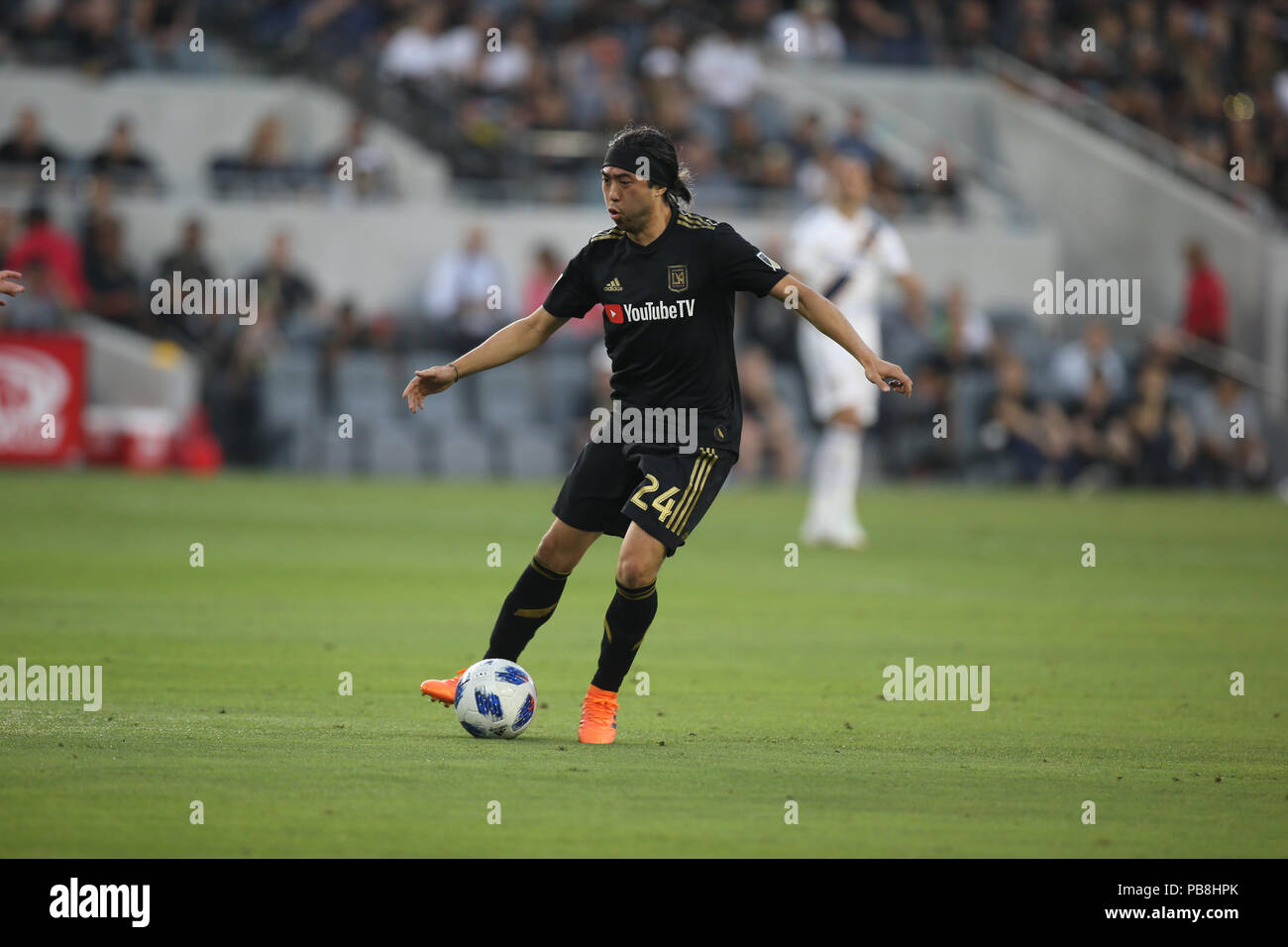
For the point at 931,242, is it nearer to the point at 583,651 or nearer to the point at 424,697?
the point at 583,651

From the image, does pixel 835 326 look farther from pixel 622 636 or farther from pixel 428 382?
pixel 428 382

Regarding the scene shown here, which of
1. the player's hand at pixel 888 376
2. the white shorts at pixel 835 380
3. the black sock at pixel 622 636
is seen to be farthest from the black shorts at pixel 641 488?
the white shorts at pixel 835 380

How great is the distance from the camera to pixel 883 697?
10008 millimetres

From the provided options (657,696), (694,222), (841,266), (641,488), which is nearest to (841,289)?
(841,266)

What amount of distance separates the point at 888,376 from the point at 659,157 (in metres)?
1.39

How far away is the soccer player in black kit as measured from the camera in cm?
828

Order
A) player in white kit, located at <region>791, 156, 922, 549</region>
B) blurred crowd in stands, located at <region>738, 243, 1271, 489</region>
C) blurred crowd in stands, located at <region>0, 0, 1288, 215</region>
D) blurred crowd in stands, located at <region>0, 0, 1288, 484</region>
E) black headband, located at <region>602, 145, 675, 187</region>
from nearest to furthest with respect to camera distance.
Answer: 1. black headband, located at <region>602, 145, 675, 187</region>
2. player in white kit, located at <region>791, 156, 922, 549</region>
3. blurred crowd in stands, located at <region>0, 0, 1288, 484</region>
4. blurred crowd in stands, located at <region>738, 243, 1271, 489</region>
5. blurred crowd in stands, located at <region>0, 0, 1288, 215</region>

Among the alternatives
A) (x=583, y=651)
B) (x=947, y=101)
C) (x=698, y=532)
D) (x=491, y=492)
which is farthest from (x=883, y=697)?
(x=947, y=101)

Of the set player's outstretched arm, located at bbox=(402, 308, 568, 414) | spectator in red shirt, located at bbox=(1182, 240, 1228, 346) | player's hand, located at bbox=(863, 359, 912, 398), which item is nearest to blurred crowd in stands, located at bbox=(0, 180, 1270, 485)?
spectator in red shirt, located at bbox=(1182, 240, 1228, 346)

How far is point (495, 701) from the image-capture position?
27.1 feet

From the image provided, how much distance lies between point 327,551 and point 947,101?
19.9 metres

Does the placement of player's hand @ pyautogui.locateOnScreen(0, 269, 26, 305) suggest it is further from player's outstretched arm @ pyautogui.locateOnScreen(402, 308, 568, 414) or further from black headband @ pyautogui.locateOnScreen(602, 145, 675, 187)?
black headband @ pyautogui.locateOnScreen(602, 145, 675, 187)

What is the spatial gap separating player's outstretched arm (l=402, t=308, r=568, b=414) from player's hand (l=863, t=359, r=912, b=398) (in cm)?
144
